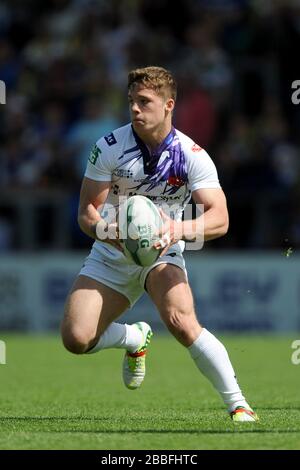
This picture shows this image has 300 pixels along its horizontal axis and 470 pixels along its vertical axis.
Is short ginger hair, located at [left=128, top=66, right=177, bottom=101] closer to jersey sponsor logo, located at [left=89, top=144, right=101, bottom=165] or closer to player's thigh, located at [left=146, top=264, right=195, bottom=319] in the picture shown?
jersey sponsor logo, located at [left=89, top=144, right=101, bottom=165]

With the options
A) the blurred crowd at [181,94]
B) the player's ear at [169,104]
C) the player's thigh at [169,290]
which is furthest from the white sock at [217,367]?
the blurred crowd at [181,94]

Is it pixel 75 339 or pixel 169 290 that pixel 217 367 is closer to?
pixel 169 290

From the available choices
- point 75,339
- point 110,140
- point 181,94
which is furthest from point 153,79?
point 181,94

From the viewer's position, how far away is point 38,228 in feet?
56.1

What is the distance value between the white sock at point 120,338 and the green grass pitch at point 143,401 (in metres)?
0.48

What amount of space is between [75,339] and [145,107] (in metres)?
1.65

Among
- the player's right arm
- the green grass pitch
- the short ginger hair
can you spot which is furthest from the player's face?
the green grass pitch

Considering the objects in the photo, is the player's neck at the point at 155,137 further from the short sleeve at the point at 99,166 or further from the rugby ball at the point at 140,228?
the rugby ball at the point at 140,228

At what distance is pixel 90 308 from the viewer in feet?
25.7

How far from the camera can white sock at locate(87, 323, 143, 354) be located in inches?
322

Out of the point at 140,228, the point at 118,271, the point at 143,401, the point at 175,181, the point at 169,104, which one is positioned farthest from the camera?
the point at 143,401

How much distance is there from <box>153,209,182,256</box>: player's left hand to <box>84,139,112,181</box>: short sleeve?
633mm

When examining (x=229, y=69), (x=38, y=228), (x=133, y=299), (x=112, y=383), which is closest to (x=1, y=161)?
(x=38, y=228)

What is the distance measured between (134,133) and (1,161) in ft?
32.4
